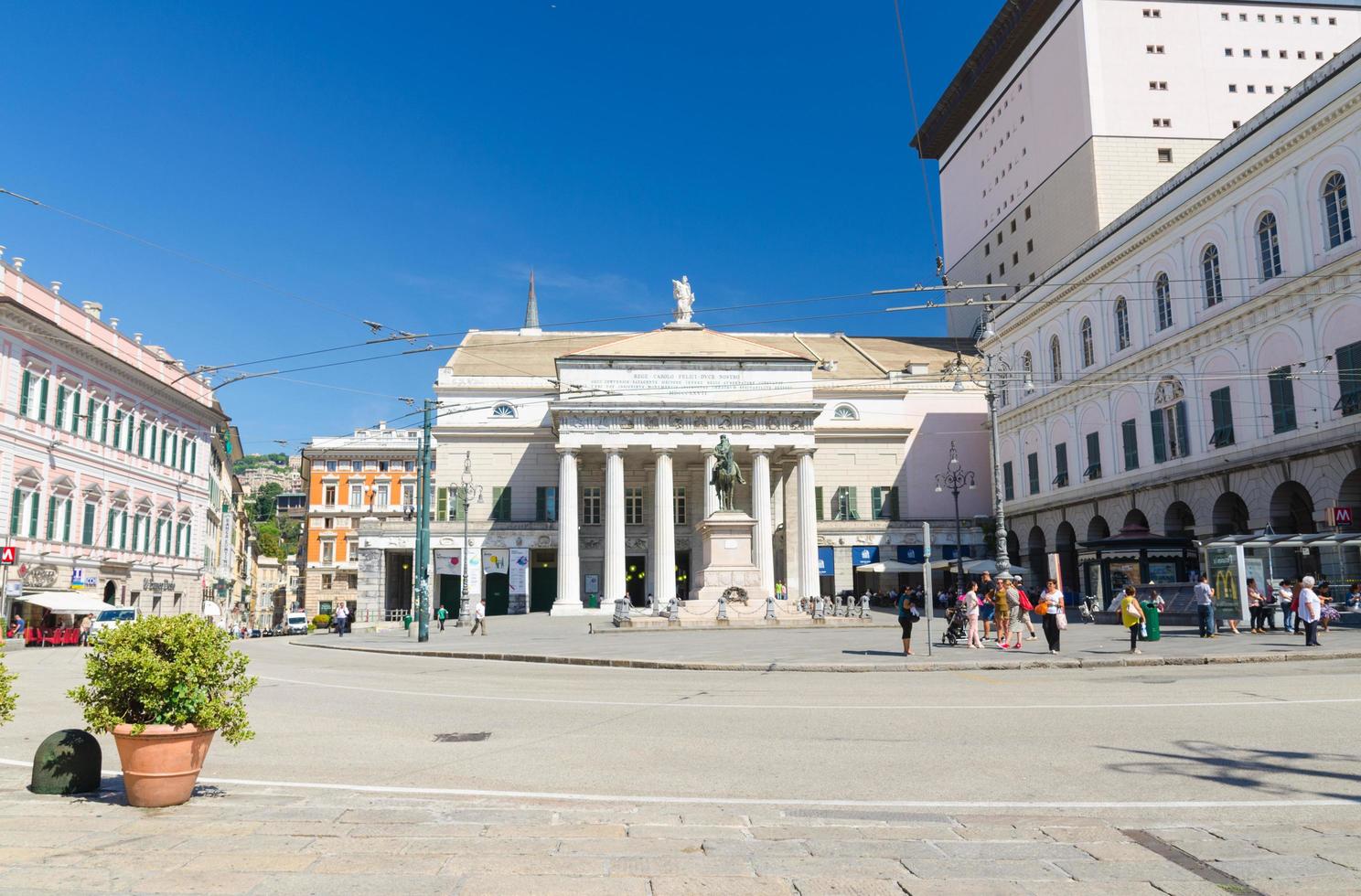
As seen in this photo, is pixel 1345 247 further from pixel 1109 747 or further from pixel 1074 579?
pixel 1109 747

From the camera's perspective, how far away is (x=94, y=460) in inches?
1650

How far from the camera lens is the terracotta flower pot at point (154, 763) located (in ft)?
22.5

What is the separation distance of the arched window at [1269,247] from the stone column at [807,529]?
79.3ft

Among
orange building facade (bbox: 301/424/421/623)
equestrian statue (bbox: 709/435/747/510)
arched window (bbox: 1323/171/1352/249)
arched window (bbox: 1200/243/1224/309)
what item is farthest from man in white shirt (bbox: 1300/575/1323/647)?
orange building facade (bbox: 301/424/421/623)

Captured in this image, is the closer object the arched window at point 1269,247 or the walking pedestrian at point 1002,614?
the walking pedestrian at point 1002,614

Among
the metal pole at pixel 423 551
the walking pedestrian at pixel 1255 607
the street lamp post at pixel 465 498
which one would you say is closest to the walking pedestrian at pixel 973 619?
the walking pedestrian at pixel 1255 607

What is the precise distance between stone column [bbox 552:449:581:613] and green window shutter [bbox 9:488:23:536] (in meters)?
23.9

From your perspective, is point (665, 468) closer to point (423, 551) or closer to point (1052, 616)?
point (423, 551)

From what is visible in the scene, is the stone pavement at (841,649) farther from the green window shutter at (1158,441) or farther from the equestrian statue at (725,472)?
the green window shutter at (1158,441)

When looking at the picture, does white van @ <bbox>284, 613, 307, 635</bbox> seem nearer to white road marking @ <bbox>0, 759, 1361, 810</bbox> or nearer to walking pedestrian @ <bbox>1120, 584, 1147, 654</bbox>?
walking pedestrian @ <bbox>1120, 584, 1147, 654</bbox>

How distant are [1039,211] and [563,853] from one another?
66345 mm

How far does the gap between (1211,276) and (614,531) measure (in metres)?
30.1

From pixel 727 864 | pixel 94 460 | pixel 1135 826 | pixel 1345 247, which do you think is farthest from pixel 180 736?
pixel 94 460

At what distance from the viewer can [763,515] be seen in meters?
52.0
